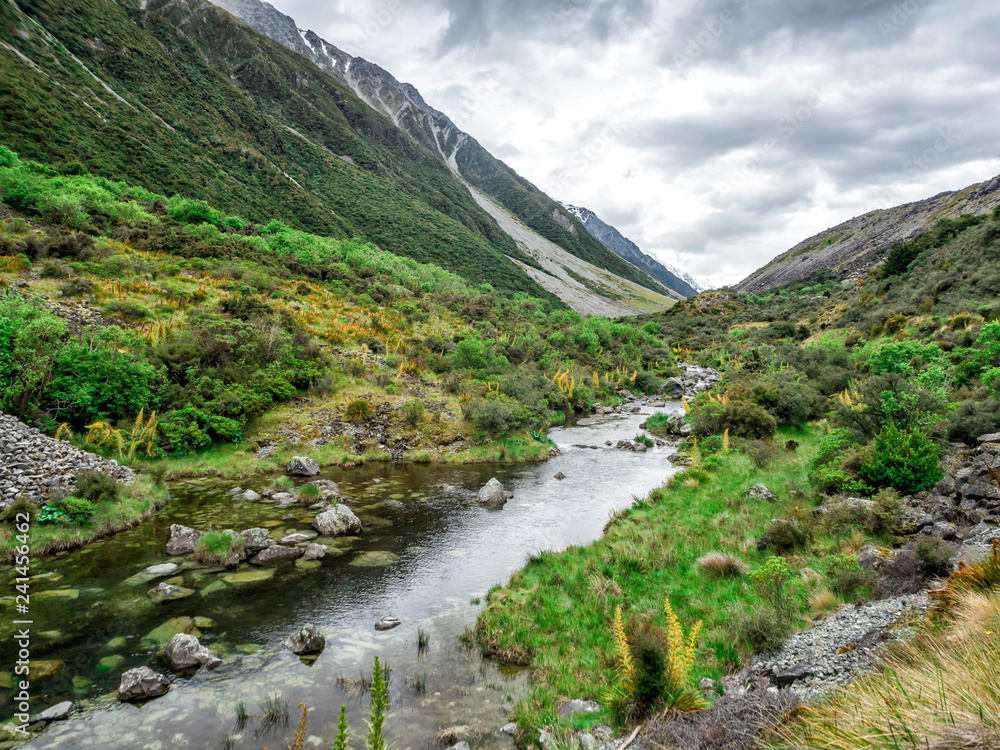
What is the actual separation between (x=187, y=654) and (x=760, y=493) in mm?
15501

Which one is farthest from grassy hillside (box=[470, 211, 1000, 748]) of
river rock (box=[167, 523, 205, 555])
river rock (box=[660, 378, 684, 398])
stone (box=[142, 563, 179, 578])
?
river rock (box=[660, 378, 684, 398])

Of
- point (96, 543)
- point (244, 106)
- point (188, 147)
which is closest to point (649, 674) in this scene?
point (96, 543)

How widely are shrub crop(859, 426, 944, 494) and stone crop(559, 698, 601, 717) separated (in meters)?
9.52

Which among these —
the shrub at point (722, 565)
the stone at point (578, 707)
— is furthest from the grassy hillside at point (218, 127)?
the shrub at point (722, 565)

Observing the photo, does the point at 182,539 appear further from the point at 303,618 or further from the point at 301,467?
the point at 301,467

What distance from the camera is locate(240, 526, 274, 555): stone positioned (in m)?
11.9

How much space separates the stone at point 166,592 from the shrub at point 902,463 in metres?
16.7

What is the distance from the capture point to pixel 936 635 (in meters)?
4.75

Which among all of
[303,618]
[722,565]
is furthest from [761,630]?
[303,618]

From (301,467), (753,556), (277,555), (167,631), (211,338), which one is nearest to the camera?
(167,631)

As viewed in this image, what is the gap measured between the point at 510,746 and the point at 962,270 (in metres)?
44.9

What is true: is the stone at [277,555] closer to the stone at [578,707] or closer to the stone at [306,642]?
the stone at [306,642]

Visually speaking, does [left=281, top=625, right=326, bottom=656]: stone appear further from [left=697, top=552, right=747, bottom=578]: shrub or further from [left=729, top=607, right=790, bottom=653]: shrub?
[left=697, top=552, right=747, bottom=578]: shrub

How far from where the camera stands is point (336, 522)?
1352cm
